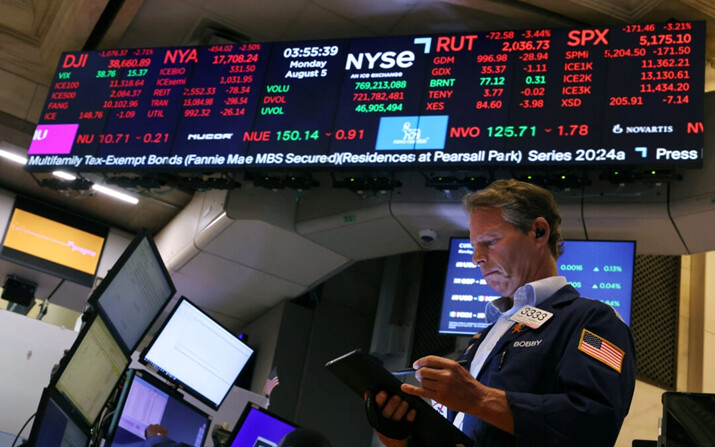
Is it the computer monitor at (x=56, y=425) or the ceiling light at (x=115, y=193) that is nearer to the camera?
the computer monitor at (x=56, y=425)

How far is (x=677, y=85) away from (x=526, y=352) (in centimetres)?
341

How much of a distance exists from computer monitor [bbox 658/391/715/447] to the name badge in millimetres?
361

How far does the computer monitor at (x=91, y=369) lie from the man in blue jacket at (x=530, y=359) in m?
0.96

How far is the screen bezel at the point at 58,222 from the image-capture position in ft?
27.8

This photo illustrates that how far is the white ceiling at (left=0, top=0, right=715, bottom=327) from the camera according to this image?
549cm

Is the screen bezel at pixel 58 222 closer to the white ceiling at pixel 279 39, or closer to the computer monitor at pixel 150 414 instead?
the white ceiling at pixel 279 39

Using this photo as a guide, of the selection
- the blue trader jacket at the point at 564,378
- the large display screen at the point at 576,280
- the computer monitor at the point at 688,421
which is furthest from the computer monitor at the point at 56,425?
the large display screen at the point at 576,280

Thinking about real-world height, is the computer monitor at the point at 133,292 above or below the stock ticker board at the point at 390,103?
below

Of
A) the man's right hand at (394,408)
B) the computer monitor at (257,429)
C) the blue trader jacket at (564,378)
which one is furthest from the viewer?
the computer monitor at (257,429)

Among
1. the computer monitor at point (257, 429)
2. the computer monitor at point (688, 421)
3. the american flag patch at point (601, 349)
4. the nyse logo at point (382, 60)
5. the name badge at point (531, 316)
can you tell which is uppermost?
the nyse logo at point (382, 60)

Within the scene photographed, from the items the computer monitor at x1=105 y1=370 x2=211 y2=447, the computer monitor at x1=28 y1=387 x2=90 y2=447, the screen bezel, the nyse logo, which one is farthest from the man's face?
the screen bezel

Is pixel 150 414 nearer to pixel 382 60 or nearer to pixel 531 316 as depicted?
pixel 531 316

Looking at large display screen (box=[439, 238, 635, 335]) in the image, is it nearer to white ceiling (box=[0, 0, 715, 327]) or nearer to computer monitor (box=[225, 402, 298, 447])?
white ceiling (box=[0, 0, 715, 327])

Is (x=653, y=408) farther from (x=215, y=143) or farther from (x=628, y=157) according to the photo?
(x=215, y=143)
